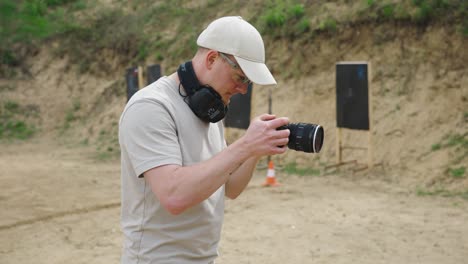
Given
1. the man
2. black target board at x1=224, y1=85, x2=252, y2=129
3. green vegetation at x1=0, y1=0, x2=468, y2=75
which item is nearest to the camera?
the man

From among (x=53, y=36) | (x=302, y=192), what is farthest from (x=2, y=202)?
(x=53, y=36)

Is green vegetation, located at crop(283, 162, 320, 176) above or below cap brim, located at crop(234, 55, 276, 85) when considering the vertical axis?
below

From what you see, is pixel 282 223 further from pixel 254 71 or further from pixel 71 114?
pixel 71 114

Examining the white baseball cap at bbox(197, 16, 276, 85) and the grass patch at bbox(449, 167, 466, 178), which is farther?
the grass patch at bbox(449, 167, 466, 178)

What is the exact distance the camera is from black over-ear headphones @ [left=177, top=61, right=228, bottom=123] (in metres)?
2.11

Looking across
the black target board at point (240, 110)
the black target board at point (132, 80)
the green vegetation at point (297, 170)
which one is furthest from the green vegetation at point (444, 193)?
the black target board at point (132, 80)

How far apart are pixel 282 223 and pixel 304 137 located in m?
4.55

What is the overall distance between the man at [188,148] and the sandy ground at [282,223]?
343 cm

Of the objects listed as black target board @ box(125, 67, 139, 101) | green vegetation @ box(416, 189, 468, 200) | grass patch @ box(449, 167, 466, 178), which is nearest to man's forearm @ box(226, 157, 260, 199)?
green vegetation @ box(416, 189, 468, 200)

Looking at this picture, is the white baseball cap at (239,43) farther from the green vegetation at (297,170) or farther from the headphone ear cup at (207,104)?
the green vegetation at (297,170)

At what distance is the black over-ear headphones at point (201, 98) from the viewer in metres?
2.11

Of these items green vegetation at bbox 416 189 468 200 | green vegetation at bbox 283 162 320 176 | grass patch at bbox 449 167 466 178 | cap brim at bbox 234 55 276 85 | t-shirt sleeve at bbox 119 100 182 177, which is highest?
cap brim at bbox 234 55 276 85

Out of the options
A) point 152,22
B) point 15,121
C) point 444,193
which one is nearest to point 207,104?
point 444,193

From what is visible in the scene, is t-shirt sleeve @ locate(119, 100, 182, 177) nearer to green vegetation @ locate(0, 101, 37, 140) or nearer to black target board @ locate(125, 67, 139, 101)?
black target board @ locate(125, 67, 139, 101)
